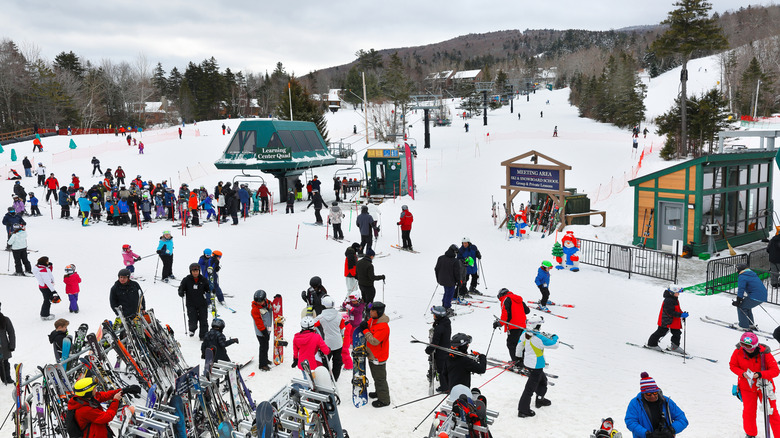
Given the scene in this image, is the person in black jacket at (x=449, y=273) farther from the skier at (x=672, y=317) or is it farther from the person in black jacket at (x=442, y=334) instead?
the skier at (x=672, y=317)

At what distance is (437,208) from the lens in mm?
27516

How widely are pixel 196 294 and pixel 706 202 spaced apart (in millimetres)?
16369

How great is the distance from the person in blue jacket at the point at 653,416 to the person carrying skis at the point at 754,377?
192 centimetres

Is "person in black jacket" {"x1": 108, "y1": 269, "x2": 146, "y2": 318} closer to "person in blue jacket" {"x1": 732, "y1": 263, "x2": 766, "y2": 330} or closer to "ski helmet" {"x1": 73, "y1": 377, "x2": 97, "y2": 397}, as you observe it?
"ski helmet" {"x1": 73, "y1": 377, "x2": 97, "y2": 397}

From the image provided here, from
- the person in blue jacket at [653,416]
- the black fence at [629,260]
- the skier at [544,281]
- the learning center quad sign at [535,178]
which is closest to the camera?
the person in blue jacket at [653,416]

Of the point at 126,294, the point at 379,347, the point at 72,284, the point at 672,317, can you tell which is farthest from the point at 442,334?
the point at 72,284

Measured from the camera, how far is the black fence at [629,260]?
15.6 m

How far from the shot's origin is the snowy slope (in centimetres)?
780

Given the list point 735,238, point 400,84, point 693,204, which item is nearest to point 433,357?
point 693,204

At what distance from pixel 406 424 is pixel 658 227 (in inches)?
583

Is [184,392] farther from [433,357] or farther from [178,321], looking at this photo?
[178,321]

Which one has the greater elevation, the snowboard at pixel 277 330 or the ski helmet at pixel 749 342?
the ski helmet at pixel 749 342

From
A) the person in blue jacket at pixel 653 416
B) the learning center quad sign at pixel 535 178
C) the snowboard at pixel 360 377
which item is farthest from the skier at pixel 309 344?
the learning center quad sign at pixel 535 178

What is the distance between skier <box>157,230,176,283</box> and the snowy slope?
1.75 ft
